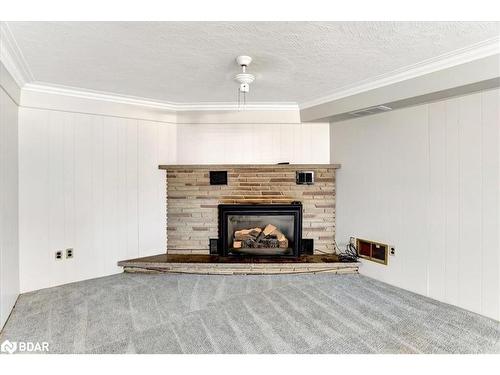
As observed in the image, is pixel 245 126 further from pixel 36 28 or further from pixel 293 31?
pixel 36 28

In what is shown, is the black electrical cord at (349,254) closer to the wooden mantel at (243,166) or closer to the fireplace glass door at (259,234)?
the fireplace glass door at (259,234)

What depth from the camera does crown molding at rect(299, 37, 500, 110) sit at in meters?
1.90

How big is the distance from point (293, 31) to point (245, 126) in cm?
191

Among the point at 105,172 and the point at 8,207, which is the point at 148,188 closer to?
the point at 105,172

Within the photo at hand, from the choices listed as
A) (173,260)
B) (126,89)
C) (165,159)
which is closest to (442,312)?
(173,260)

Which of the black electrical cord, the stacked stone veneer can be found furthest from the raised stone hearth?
the stacked stone veneer

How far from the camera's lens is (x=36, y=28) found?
172 cm

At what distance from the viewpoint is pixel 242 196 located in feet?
11.8

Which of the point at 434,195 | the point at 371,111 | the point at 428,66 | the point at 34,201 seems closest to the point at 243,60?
the point at 428,66

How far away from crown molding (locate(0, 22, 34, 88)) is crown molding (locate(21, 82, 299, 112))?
18 cm

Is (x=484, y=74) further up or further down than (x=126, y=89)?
further down

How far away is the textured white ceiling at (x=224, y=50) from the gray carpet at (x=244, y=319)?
214cm

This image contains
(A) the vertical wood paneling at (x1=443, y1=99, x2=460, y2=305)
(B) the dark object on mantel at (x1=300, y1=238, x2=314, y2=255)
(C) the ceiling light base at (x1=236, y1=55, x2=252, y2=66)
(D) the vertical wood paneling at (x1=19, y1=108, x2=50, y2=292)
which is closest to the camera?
(C) the ceiling light base at (x1=236, y1=55, x2=252, y2=66)

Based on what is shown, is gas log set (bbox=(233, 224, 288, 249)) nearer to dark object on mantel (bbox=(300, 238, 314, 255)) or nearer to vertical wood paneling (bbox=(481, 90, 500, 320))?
dark object on mantel (bbox=(300, 238, 314, 255))
